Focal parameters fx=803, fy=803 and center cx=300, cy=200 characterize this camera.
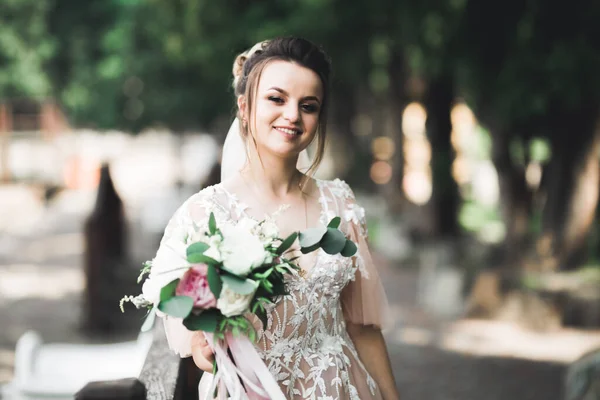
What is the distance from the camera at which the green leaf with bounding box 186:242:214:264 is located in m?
2.06

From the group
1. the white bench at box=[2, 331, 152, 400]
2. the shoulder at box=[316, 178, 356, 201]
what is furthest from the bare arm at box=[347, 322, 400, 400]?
the white bench at box=[2, 331, 152, 400]

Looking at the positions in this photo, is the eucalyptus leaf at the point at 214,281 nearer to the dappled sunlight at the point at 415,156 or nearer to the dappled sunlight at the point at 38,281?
the dappled sunlight at the point at 38,281

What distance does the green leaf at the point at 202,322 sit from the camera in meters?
2.10

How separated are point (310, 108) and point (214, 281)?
2.45 feet

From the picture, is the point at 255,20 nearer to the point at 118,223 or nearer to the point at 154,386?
the point at 118,223

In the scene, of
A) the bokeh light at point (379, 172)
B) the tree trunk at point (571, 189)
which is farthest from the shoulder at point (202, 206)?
the bokeh light at point (379, 172)

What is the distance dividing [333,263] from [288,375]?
0.38 m

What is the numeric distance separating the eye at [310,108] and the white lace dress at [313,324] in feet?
1.09

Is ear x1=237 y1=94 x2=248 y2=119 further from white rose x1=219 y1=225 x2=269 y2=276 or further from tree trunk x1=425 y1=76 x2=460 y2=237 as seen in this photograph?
tree trunk x1=425 y1=76 x2=460 y2=237

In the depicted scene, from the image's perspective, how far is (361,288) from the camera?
2.75 metres

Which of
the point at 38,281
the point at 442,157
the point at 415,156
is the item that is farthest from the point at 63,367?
the point at 415,156

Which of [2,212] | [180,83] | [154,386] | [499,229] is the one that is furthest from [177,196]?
[154,386]

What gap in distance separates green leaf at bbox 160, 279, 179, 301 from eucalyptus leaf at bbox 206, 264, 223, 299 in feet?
0.35

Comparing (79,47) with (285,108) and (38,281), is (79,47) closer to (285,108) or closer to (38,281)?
(38,281)
